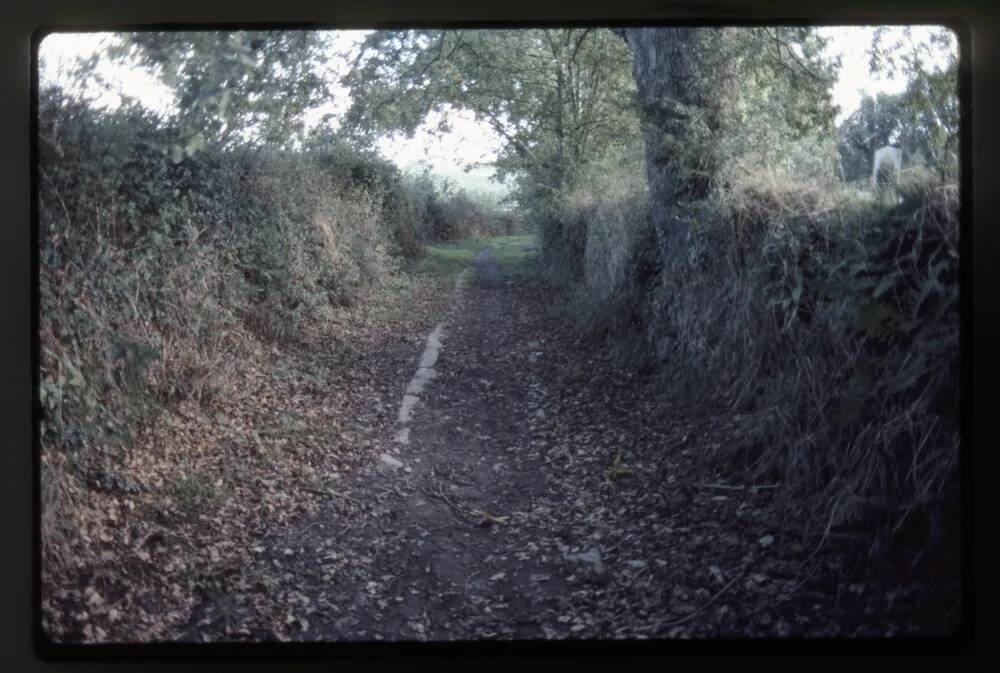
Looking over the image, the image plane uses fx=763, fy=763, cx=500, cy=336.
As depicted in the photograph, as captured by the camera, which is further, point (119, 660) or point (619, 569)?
point (619, 569)

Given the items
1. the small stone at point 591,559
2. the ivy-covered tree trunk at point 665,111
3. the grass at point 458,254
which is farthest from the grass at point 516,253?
the small stone at point 591,559

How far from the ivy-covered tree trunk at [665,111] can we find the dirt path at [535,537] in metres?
1.42

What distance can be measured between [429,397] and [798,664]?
159 cm

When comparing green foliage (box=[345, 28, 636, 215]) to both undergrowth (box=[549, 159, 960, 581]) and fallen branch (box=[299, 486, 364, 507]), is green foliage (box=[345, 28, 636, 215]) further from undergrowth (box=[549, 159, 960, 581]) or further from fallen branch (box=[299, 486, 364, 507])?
fallen branch (box=[299, 486, 364, 507])

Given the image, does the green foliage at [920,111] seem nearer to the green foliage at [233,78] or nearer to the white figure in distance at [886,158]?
the white figure in distance at [886,158]

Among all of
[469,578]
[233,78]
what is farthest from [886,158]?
[233,78]

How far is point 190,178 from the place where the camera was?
3209mm

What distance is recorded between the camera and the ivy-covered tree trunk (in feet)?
11.7

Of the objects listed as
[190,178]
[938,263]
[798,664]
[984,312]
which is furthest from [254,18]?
[798,664]

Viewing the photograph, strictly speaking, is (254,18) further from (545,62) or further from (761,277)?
(761,277)

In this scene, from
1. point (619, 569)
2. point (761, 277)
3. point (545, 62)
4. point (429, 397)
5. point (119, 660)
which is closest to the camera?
point (119, 660)

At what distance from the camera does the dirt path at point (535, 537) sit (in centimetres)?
247

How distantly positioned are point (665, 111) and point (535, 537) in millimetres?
2574

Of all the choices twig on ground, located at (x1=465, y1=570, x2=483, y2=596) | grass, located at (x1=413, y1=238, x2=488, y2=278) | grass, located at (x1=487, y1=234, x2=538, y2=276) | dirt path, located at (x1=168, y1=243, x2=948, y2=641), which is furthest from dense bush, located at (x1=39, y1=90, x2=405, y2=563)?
twig on ground, located at (x1=465, y1=570, x2=483, y2=596)
